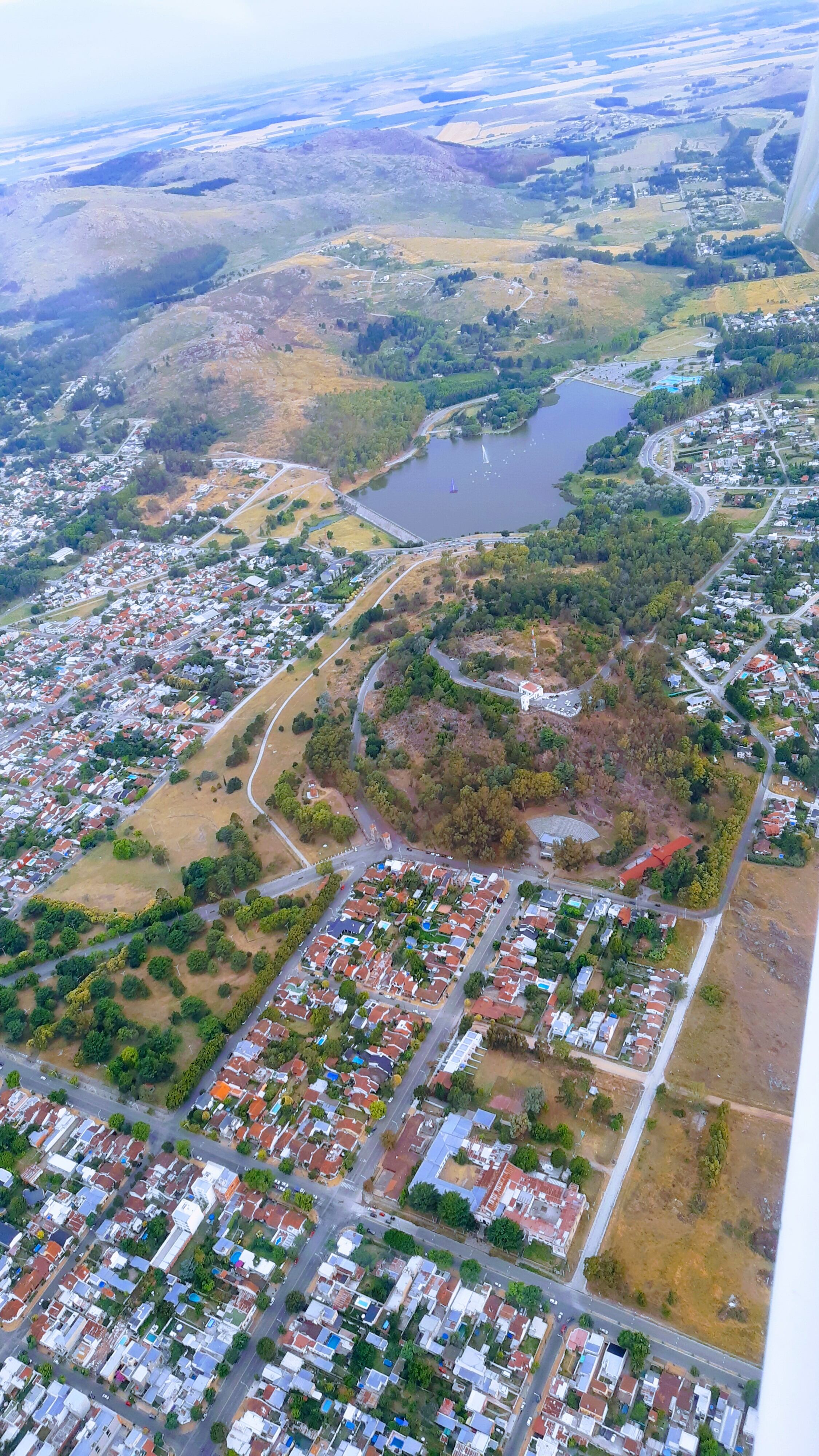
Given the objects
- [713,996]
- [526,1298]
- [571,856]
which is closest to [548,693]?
[571,856]

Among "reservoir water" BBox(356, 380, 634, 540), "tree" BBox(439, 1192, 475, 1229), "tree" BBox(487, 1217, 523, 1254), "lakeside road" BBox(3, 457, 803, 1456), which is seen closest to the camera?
"lakeside road" BBox(3, 457, 803, 1456)

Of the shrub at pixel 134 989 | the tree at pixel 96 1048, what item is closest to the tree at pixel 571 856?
the shrub at pixel 134 989

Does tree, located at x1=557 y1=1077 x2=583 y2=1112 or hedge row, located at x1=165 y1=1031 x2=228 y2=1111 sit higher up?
hedge row, located at x1=165 y1=1031 x2=228 y2=1111

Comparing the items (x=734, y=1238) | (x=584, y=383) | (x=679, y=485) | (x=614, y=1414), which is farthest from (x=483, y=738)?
(x=584, y=383)

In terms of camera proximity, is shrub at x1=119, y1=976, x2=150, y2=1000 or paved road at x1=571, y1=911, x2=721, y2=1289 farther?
shrub at x1=119, y1=976, x2=150, y2=1000

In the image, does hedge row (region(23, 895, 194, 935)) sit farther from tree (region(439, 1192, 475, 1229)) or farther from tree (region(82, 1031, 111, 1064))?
tree (region(439, 1192, 475, 1229))

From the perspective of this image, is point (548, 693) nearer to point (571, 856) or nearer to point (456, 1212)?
point (571, 856)

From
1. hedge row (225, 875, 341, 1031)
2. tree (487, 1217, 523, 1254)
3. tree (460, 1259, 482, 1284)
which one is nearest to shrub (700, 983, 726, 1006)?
tree (487, 1217, 523, 1254)
